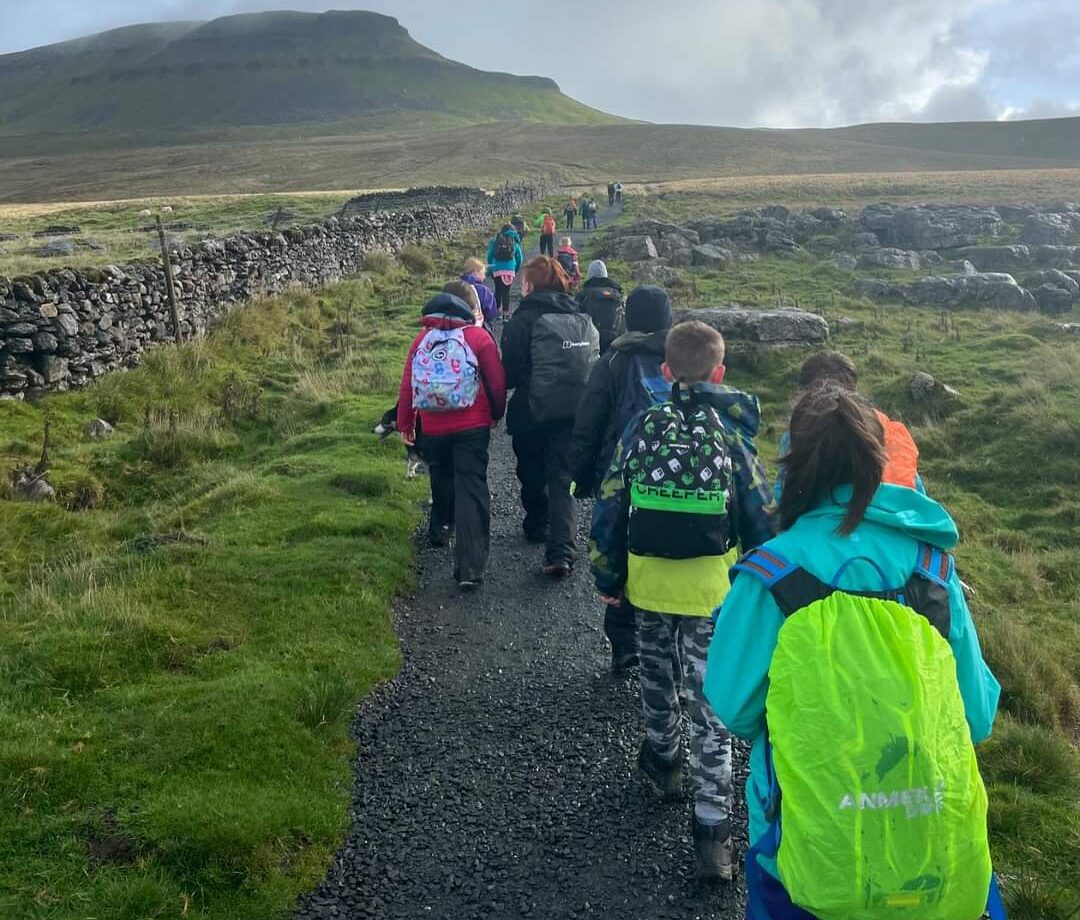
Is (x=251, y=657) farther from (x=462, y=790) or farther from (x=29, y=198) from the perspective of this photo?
(x=29, y=198)

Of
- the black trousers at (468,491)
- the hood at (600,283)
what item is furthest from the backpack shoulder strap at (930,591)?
the hood at (600,283)

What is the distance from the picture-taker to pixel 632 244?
28.9 meters

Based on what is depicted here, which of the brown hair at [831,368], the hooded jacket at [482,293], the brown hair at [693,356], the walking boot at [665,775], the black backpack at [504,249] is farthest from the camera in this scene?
the black backpack at [504,249]

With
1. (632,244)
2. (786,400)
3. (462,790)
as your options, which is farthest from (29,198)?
(462,790)

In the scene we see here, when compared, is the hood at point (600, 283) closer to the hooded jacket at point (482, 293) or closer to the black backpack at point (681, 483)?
the hooded jacket at point (482, 293)

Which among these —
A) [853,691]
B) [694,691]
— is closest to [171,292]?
[694,691]

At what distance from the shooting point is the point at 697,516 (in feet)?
12.0

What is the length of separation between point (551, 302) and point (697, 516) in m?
3.36

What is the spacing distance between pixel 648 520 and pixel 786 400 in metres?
10.6

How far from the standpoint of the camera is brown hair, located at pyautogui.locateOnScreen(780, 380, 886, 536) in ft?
8.11

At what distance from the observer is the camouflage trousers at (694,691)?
3.76 m

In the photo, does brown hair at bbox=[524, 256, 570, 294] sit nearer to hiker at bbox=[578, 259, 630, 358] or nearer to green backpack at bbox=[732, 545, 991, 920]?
hiker at bbox=[578, 259, 630, 358]

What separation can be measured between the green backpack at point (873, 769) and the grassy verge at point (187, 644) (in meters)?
2.52

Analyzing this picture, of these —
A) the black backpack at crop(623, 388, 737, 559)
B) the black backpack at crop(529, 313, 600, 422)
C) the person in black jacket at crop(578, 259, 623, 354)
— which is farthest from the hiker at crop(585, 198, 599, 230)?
the black backpack at crop(623, 388, 737, 559)
